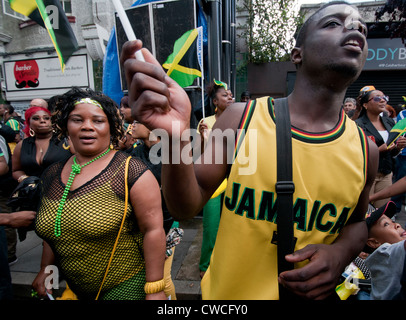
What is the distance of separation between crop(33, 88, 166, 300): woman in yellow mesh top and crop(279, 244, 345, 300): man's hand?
866 mm

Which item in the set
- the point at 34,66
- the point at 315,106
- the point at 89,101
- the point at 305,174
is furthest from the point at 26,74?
the point at 305,174

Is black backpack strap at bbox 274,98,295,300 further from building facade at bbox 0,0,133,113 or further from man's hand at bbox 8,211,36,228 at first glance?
building facade at bbox 0,0,133,113

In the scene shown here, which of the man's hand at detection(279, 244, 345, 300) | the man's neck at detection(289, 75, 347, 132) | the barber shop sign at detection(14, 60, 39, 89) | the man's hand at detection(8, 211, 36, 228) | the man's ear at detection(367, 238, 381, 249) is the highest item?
the barber shop sign at detection(14, 60, 39, 89)

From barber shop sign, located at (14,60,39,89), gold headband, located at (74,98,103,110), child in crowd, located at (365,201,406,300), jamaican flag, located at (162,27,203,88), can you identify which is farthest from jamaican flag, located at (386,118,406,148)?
barber shop sign, located at (14,60,39,89)

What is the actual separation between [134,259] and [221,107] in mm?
2857

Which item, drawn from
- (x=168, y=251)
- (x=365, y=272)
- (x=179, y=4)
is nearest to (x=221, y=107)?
A: (x=179, y=4)

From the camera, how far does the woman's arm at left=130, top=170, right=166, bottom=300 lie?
1657 mm

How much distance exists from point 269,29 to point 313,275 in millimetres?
A: 11183

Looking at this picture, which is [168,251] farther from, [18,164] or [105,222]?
[18,164]

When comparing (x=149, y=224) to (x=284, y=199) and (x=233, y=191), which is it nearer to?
(x=233, y=191)

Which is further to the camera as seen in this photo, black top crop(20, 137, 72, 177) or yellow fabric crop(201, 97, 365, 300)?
black top crop(20, 137, 72, 177)

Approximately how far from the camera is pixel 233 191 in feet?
4.00
